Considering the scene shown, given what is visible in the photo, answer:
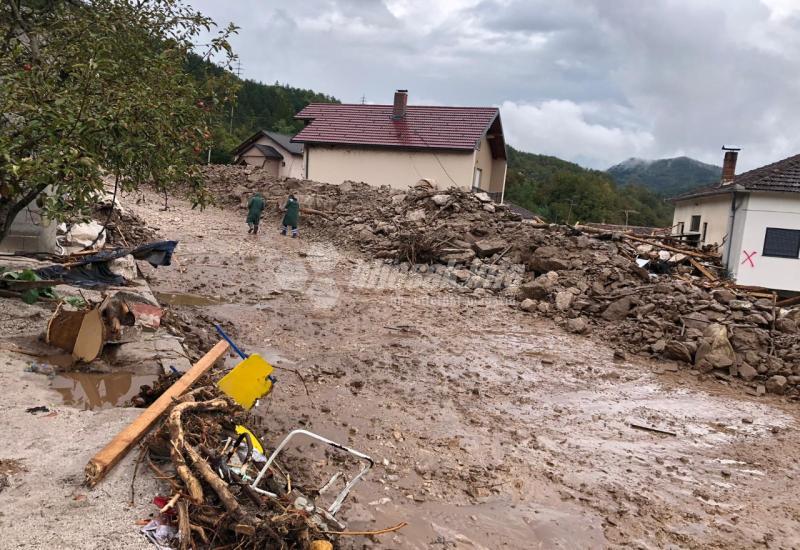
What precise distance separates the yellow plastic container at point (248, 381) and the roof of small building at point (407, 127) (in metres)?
19.2

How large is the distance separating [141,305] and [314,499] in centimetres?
429

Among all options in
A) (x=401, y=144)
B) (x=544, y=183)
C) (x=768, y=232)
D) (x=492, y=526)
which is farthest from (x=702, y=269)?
(x=544, y=183)

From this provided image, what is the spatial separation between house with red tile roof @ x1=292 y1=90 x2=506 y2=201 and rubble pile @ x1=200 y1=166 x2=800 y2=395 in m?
2.41

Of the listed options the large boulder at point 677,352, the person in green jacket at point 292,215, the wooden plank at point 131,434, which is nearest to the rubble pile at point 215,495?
the wooden plank at point 131,434

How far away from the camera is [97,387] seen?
5258 mm

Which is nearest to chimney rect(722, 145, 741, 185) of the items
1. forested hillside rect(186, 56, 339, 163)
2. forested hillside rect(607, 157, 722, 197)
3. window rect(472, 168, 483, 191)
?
window rect(472, 168, 483, 191)

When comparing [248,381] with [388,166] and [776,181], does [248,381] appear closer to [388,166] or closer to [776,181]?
[776,181]

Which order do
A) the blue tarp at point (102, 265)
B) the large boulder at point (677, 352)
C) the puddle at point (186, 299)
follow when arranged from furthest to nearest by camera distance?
the puddle at point (186, 299), the large boulder at point (677, 352), the blue tarp at point (102, 265)

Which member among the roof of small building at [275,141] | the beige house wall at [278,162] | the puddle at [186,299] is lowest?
the puddle at [186,299]

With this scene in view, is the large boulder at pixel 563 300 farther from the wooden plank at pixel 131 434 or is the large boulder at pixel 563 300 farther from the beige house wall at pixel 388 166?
the beige house wall at pixel 388 166

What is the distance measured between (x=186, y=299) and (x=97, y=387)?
514 centimetres

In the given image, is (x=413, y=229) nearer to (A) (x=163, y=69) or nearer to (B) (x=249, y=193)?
(B) (x=249, y=193)

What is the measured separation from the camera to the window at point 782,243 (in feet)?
58.2

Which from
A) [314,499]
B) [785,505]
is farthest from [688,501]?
[314,499]
